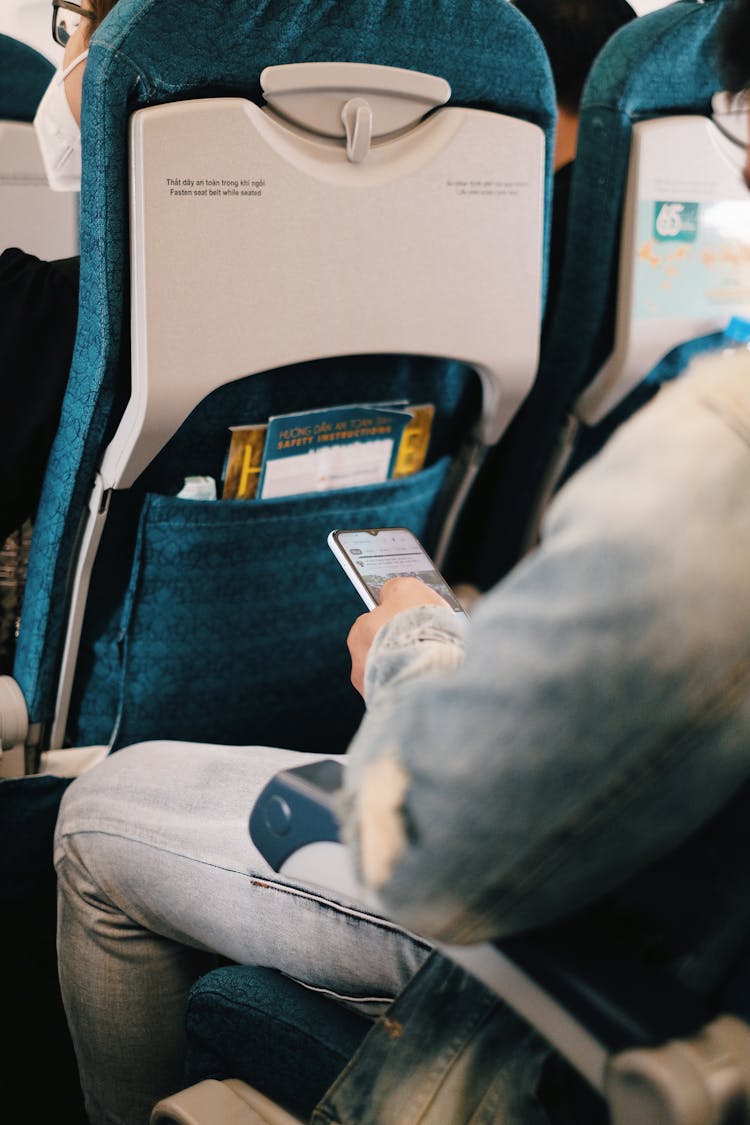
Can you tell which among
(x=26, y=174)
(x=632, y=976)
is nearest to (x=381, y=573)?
(x=632, y=976)

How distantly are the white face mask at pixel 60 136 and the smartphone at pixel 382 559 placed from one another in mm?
667

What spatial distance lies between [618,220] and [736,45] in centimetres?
68

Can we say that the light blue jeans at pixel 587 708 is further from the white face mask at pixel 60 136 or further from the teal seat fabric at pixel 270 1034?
the white face mask at pixel 60 136

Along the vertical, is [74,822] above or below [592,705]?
below

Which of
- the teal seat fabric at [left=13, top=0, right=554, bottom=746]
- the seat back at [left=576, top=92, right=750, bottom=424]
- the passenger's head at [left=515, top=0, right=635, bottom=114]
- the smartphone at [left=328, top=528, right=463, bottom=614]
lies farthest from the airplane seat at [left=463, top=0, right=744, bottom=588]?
the smartphone at [left=328, top=528, right=463, bottom=614]

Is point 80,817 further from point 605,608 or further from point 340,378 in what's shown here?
point 605,608

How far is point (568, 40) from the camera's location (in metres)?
1.80

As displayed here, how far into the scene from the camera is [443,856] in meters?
0.56

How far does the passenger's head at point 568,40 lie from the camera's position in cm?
179

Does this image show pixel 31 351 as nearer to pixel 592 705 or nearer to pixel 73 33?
pixel 73 33

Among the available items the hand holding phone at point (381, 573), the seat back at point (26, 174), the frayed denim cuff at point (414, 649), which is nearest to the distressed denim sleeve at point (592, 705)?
the frayed denim cuff at point (414, 649)

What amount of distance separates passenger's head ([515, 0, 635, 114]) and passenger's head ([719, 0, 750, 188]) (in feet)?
3.42

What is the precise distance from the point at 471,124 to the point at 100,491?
1.83 ft

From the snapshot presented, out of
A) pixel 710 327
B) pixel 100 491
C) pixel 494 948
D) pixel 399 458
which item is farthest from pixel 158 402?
pixel 710 327
